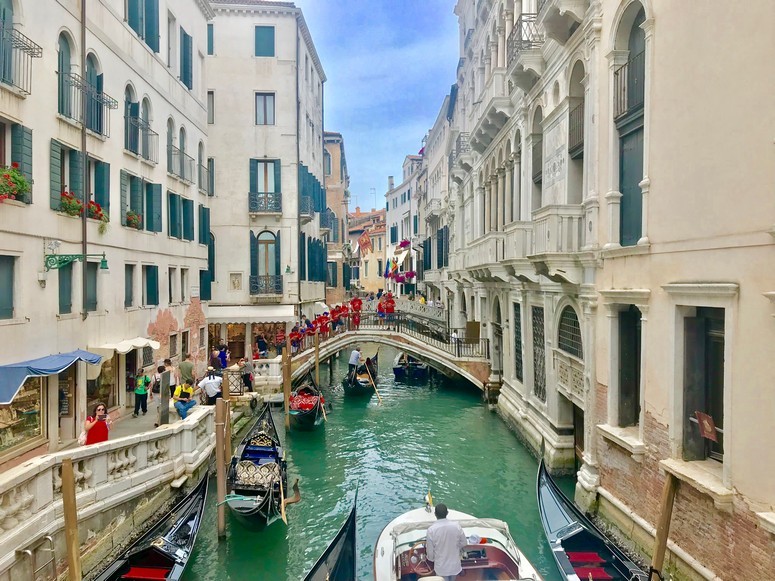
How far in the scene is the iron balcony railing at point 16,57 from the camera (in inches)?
295

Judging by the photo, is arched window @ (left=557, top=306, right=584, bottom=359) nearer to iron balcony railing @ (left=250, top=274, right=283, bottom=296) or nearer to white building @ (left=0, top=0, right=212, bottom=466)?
white building @ (left=0, top=0, right=212, bottom=466)

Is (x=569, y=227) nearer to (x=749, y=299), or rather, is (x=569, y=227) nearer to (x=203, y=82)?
(x=749, y=299)

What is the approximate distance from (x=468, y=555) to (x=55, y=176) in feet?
27.0

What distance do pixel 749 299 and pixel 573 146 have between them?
5.24 meters

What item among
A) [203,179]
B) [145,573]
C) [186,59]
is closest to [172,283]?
[203,179]

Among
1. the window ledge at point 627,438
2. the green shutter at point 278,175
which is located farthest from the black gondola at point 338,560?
the green shutter at point 278,175

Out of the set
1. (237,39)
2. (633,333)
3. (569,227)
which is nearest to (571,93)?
(569,227)

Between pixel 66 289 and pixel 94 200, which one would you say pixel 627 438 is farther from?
pixel 94 200

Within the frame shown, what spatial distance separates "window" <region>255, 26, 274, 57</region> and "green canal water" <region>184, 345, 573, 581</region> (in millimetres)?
12799

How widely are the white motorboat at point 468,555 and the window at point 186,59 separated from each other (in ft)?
44.8

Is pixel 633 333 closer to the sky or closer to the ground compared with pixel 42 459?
closer to the sky

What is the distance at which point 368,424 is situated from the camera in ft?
52.1

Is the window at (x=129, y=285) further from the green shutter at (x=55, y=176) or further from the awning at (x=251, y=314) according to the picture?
the awning at (x=251, y=314)

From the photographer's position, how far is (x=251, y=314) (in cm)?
1952
